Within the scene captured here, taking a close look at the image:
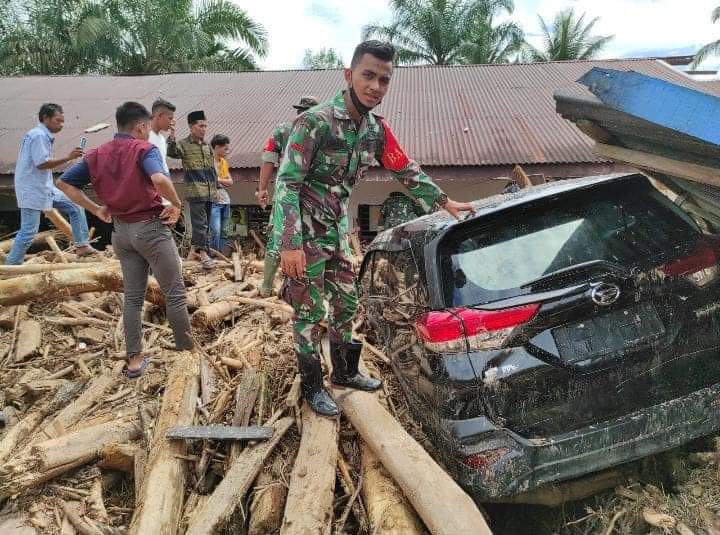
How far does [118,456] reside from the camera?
2.94 meters

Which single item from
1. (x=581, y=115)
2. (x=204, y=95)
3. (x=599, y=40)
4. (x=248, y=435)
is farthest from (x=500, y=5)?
(x=248, y=435)

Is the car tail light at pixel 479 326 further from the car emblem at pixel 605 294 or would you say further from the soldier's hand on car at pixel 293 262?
the soldier's hand on car at pixel 293 262

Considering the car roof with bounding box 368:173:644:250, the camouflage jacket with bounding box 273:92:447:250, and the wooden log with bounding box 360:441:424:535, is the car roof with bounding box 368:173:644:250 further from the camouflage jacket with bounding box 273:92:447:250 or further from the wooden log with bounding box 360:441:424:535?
the wooden log with bounding box 360:441:424:535

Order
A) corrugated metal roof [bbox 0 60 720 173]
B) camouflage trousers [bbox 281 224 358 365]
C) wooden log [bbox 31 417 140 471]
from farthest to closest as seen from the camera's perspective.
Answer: corrugated metal roof [bbox 0 60 720 173]
camouflage trousers [bbox 281 224 358 365]
wooden log [bbox 31 417 140 471]

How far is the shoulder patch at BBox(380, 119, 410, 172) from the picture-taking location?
313 centimetres

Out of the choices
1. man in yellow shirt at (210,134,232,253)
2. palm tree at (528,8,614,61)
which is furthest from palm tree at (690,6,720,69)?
man in yellow shirt at (210,134,232,253)

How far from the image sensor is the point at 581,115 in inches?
121

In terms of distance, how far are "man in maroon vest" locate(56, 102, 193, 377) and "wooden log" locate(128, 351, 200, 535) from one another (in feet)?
2.19

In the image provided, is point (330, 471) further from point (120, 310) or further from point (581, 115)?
point (120, 310)

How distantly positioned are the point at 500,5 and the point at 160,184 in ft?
88.7

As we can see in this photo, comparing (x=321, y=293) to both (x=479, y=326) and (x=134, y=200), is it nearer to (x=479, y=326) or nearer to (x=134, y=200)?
(x=479, y=326)

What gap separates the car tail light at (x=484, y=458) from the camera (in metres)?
2.14

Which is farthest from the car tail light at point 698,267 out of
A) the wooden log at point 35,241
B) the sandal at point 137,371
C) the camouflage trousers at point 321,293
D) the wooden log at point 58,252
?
the wooden log at point 35,241

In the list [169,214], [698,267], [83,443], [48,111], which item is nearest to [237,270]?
[48,111]
